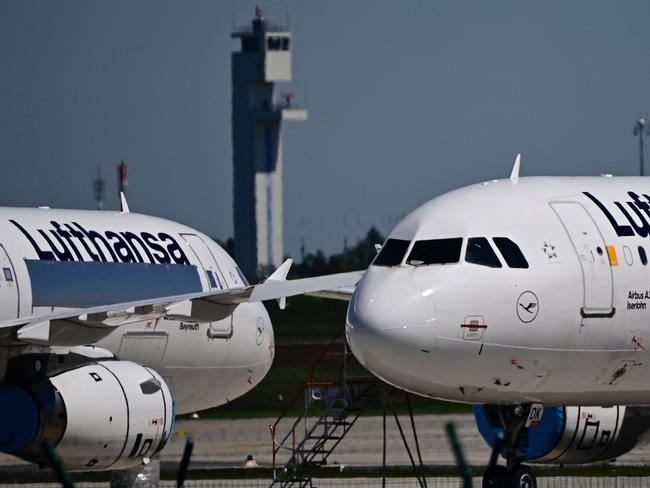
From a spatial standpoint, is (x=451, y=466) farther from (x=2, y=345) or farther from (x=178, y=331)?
(x=2, y=345)

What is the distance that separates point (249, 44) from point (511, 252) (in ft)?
524

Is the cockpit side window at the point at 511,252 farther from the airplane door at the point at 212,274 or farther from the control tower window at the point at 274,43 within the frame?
the control tower window at the point at 274,43

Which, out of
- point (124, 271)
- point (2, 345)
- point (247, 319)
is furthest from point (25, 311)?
point (247, 319)

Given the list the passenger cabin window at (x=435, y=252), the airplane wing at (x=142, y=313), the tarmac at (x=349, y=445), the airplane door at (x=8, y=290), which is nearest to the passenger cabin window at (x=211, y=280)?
the airplane wing at (x=142, y=313)

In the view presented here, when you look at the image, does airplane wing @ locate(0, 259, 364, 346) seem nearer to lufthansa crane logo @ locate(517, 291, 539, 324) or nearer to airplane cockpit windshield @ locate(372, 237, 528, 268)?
airplane cockpit windshield @ locate(372, 237, 528, 268)

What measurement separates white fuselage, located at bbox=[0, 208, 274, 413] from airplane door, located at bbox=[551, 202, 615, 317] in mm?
9296

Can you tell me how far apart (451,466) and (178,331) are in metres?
9.59

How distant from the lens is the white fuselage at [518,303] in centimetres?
2091

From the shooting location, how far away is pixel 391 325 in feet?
67.4

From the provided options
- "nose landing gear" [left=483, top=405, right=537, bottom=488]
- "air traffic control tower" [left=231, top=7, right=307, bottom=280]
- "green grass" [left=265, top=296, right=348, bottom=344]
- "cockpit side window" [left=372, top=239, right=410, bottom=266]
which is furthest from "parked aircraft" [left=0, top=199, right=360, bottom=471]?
"air traffic control tower" [left=231, top=7, right=307, bottom=280]

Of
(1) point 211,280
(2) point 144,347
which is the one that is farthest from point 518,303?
(1) point 211,280

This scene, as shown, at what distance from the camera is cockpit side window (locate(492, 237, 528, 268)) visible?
21.7 m

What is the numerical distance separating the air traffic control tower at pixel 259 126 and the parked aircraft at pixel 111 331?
132405 mm

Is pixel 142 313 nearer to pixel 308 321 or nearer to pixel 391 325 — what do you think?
pixel 391 325
